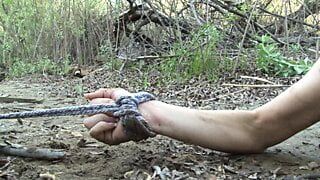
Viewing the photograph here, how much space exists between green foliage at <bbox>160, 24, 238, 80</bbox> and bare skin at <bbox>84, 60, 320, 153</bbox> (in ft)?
6.46

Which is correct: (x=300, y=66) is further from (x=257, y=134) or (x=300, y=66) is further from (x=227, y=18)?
(x=257, y=134)

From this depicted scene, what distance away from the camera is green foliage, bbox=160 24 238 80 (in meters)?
3.47

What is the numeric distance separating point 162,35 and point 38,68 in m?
1.90

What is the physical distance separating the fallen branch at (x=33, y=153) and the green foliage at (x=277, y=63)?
2.16 meters

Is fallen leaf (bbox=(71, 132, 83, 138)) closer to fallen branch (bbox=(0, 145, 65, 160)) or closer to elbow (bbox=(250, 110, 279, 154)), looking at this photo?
fallen branch (bbox=(0, 145, 65, 160))

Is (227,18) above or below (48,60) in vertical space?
above

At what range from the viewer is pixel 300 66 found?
10.7 ft

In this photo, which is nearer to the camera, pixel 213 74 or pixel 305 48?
pixel 213 74

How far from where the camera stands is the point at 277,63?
3.39m

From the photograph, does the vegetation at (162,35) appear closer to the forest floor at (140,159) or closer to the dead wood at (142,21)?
the dead wood at (142,21)

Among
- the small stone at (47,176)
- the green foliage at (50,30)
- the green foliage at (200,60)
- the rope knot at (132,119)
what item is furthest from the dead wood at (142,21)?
the small stone at (47,176)

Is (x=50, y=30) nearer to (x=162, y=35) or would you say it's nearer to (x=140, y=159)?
(x=162, y=35)

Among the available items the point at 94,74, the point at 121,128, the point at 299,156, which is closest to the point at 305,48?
the point at 94,74

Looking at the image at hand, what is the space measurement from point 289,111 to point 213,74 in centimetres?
208
